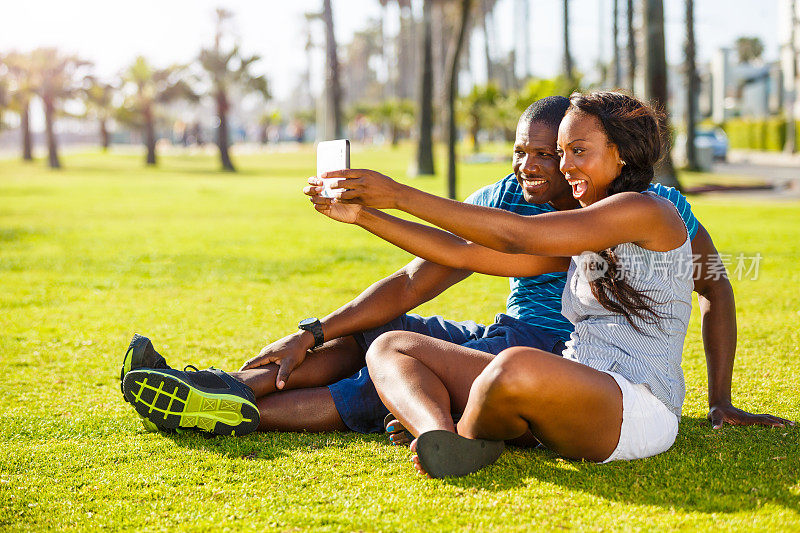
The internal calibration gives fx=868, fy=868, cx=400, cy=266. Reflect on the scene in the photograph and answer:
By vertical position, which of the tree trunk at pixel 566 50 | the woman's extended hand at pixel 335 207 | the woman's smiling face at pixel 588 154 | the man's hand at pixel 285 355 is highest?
the tree trunk at pixel 566 50

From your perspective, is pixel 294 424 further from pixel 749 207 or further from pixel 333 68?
pixel 333 68

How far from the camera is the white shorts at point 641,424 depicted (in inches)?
121

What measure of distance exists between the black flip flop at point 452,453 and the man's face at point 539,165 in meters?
1.12

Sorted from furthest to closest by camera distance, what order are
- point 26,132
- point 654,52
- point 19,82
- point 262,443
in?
point 26,132 → point 19,82 → point 654,52 → point 262,443

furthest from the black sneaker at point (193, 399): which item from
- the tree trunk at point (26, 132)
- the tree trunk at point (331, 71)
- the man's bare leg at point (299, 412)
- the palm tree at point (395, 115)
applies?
the palm tree at point (395, 115)

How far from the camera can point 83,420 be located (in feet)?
13.3

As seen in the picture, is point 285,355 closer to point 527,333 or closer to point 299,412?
point 299,412

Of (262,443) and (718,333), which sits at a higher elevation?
(718,333)

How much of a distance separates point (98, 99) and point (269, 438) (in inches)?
1918

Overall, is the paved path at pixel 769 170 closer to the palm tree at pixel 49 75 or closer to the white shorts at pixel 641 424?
the white shorts at pixel 641 424

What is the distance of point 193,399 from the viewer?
11.7 ft

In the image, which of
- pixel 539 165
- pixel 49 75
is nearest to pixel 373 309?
pixel 539 165

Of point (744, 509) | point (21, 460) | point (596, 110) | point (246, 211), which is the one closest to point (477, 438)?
point (744, 509)

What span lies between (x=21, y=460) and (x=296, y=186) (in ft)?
69.9
